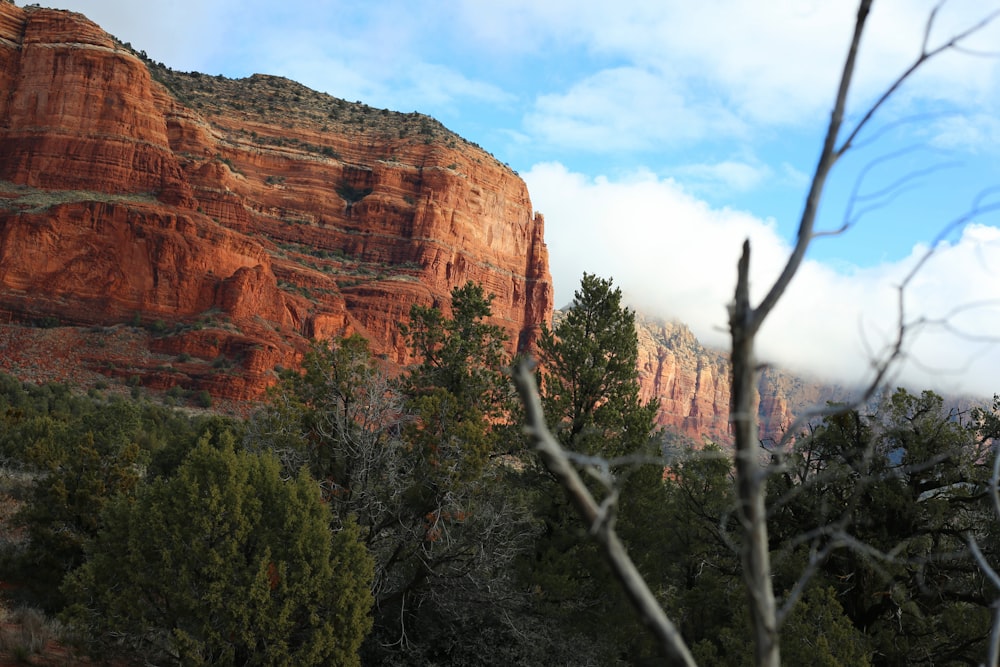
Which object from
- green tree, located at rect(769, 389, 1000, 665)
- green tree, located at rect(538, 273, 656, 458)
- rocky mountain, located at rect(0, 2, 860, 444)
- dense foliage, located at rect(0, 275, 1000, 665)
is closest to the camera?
dense foliage, located at rect(0, 275, 1000, 665)

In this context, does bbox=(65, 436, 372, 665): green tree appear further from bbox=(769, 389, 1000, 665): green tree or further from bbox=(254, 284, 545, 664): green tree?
bbox=(769, 389, 1000, 665): green tree

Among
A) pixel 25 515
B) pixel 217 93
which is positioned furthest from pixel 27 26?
pixel 25 515

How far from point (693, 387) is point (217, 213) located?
13754 centimetres

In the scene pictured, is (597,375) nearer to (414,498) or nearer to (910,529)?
(414,498)

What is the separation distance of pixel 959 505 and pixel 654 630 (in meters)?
13.3

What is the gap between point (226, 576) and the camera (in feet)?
35.0

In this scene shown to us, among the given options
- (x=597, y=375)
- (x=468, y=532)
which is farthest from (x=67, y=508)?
(x=597, y=375)

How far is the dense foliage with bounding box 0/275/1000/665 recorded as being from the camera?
35.8 feet

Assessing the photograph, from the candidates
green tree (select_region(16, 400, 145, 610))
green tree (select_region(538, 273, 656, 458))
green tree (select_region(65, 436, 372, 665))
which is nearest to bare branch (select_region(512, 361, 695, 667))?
green tree (select_region(65, 436, 372, 665))

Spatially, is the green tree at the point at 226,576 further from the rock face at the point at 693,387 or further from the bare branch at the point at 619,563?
the rock face at the point at 693,387

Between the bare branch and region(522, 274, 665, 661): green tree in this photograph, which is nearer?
the bare branch

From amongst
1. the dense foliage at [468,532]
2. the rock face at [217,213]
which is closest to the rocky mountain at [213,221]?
the rock face at [217,213]

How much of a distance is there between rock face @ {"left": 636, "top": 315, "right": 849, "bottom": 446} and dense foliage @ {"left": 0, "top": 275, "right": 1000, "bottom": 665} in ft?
487

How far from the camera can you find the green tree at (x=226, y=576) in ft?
34.7
